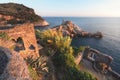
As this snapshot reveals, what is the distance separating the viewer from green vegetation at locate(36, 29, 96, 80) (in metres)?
24.7

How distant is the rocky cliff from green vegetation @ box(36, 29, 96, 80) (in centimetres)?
5833

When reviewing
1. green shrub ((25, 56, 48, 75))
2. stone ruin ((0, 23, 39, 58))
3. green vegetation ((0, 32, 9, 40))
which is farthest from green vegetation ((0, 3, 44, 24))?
green shrub ((25, 56, 48, 75))

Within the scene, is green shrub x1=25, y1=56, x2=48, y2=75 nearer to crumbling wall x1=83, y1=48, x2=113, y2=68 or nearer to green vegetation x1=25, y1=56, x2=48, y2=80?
green vegetation x1=25, y1=56, x2=48, y2=80

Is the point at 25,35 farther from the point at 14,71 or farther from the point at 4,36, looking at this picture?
the point at 14,71

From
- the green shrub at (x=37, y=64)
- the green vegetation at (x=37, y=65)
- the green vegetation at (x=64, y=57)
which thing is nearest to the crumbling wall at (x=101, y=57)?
the green vegetation at (x=64, y=57)

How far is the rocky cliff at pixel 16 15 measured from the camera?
3706 inches

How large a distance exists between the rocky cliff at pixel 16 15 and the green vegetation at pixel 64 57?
191ft

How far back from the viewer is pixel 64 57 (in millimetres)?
28609

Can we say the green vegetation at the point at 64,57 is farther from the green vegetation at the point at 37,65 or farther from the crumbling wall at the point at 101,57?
the green vegetation at the point at 37,65

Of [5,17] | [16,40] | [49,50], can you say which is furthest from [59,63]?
[5,17]

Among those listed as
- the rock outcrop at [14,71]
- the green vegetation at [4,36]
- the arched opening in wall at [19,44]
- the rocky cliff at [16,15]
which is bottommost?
the rocky cliff at [16,15]

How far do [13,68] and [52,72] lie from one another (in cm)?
1931

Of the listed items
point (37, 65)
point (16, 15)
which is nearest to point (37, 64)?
point (37, 65)

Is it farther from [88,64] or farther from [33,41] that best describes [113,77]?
[33,41]
